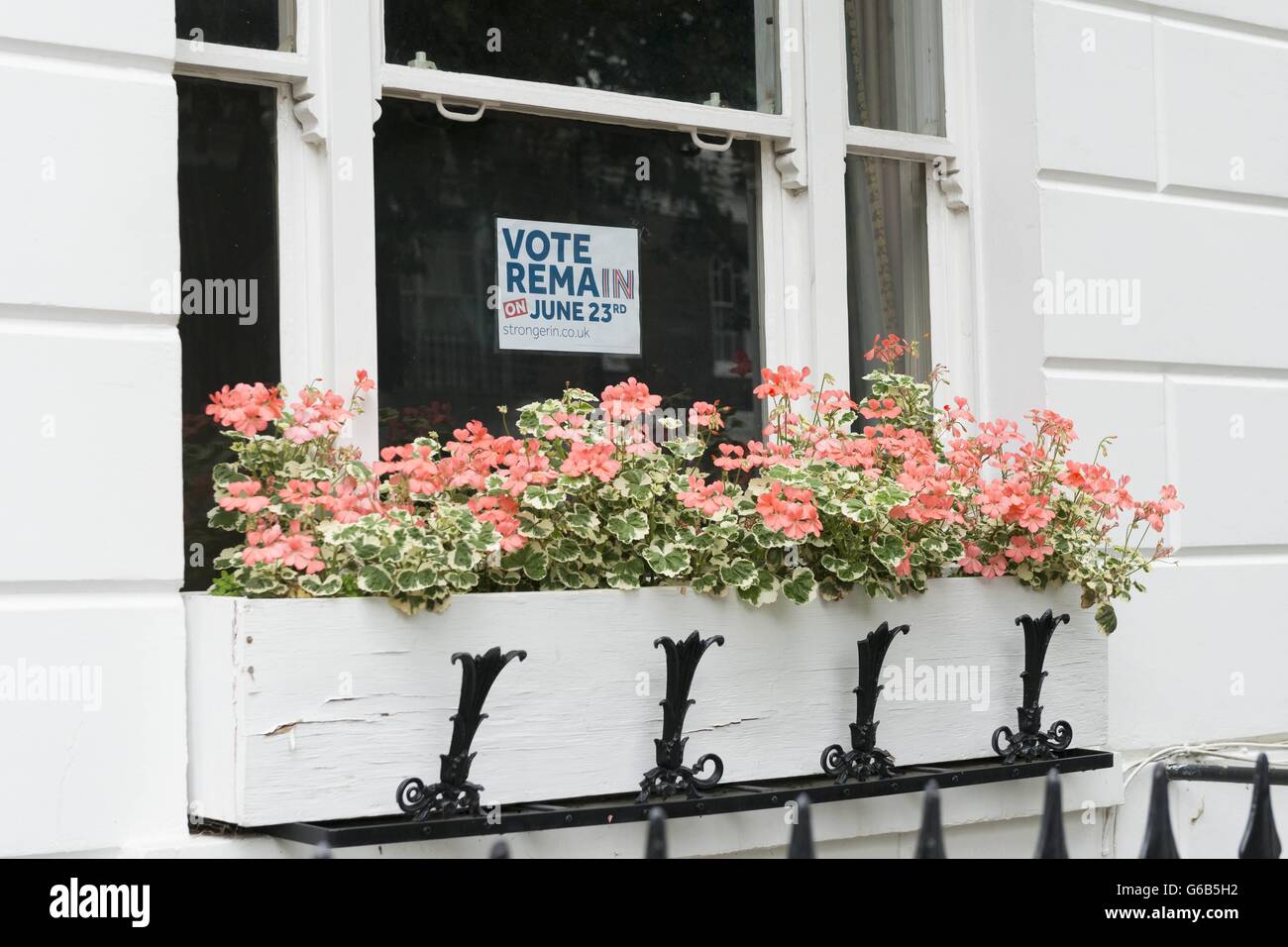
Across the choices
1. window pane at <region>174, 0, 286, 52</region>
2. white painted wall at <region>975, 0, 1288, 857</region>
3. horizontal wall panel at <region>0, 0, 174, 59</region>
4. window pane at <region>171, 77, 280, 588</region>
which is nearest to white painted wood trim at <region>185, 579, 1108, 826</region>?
window pane at <region>171, 77, 280, 588</region>

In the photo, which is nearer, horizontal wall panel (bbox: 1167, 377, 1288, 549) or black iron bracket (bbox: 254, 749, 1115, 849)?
black iron bracket (bbox: 254, 749, 1115, 849)

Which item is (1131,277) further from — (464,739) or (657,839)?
(657,839)

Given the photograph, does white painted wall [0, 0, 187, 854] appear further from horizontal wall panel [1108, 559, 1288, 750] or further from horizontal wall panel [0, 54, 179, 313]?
horizontal wall panel [1108, 559, 1288, 750]

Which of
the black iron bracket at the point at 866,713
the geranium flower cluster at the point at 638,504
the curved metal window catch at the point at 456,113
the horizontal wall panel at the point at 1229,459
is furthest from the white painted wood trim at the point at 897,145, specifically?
the black iron bracket at the point at 866,713

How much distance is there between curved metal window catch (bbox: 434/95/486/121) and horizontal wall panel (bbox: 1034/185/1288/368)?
159cm

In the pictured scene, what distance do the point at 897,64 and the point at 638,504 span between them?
5.94 feet

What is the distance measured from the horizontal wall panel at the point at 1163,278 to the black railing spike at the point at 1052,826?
269 cm

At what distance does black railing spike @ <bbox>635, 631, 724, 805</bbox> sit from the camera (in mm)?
3000

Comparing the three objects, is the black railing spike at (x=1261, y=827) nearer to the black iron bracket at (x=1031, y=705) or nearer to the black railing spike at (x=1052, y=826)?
the black railing spike at (x=1052, y=826)

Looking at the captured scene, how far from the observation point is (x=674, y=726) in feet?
9.86

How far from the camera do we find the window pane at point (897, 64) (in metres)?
4.09

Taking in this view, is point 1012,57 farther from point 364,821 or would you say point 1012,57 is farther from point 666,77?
point 364,821

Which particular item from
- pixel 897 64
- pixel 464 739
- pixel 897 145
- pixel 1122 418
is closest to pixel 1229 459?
pixel 1122 418
